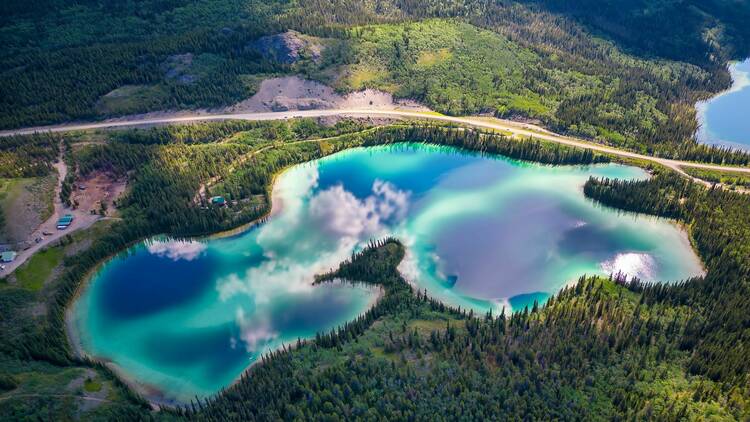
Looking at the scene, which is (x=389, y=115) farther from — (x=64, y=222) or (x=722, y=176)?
(x=64, y=222)

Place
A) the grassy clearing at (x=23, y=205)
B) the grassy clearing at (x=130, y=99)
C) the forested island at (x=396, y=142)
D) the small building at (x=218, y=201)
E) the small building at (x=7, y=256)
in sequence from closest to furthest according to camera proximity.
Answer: the forested island at (x=396, y=142)
the small building at (x=7, y=256)
the grassy clearing at (x=23, y=205)
the small building at (x=218, y=201)
the grassy clearing at (x=130, y=99)

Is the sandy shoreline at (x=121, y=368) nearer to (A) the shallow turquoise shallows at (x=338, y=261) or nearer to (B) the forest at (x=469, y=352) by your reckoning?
(A) the shallow turquoise shallows at (x=338, y=261)

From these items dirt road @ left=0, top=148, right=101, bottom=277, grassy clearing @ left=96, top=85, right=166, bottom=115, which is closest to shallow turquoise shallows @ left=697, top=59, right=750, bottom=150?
grassy clearing @ left=96, top=85, right=166, bottom=115

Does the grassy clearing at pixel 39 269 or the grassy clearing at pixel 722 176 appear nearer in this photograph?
the grassy clearing at pixel 39 269

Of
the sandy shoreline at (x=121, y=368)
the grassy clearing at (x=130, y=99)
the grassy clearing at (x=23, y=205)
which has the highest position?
the grassy clearing at (x=130, y=99)

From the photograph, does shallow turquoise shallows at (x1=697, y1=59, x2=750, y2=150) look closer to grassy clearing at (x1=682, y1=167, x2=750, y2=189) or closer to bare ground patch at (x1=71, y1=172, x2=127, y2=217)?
grassy clearing at (x1=682, y1=167, x2=750, y2=189)

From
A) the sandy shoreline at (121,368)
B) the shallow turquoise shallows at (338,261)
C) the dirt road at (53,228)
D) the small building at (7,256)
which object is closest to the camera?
the sandy shoreline at (121,368)

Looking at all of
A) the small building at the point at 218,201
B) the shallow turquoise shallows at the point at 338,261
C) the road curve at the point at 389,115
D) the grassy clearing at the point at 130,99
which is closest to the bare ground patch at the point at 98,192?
the shallow turquoise shallows at the point at 338,261
